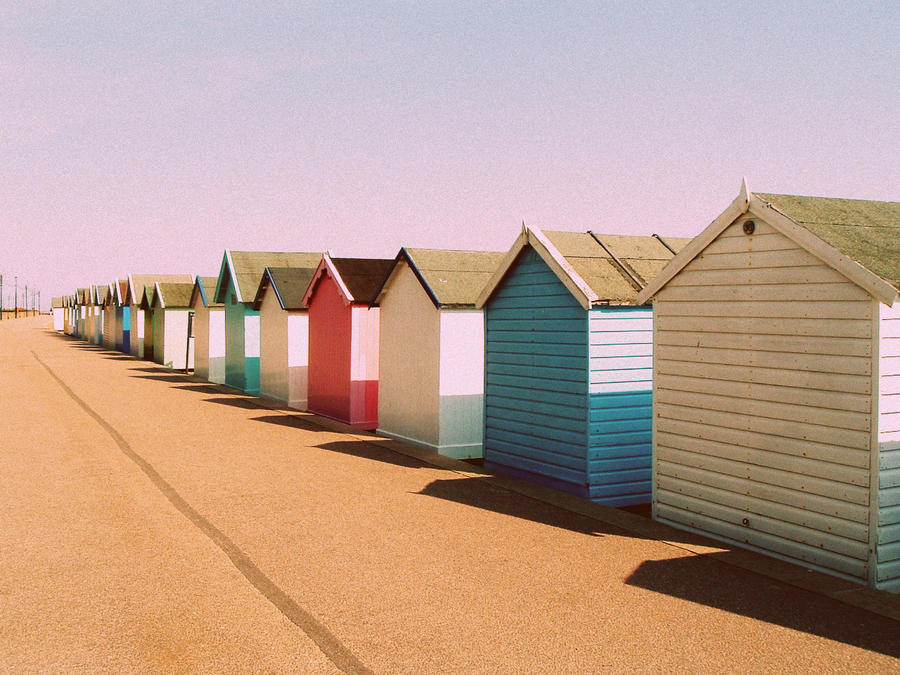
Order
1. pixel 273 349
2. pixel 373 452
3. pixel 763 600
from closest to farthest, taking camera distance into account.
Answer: pixel 763 600, pixel 373 452, pixel 273 349

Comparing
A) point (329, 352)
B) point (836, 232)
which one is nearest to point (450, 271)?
point (329, 352)

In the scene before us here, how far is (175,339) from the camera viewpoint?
41.3m

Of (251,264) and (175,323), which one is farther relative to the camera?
(175,323)

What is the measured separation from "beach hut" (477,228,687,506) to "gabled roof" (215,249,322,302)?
48.2 feet

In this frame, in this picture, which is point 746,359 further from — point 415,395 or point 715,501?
point 415,395

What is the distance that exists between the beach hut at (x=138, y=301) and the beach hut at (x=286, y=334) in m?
24.7

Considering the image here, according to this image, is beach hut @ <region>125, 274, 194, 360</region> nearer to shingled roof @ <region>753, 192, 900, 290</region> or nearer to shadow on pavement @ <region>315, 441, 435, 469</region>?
shadow on pavement @ <region>315, 441, 435, 469</region>

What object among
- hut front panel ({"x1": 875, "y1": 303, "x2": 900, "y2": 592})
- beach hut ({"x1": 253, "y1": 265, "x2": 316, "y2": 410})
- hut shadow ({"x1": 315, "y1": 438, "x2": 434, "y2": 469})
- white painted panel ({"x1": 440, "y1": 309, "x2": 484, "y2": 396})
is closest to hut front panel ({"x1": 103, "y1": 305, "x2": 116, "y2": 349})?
beach hut ({"x1": 253, "y1": 265, "x2": 316, "y2": 410})

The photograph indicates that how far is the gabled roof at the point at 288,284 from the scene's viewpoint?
942 inches

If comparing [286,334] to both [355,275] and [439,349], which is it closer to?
[355,275]

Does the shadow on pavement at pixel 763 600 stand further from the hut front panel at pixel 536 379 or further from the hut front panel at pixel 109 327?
the hut front panel at pixel 109 327

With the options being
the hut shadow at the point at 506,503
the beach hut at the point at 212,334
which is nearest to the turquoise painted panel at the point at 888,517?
the hut shadow at the point at 506,503

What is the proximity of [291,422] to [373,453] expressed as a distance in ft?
17.2

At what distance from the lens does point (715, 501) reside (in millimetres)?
9430
